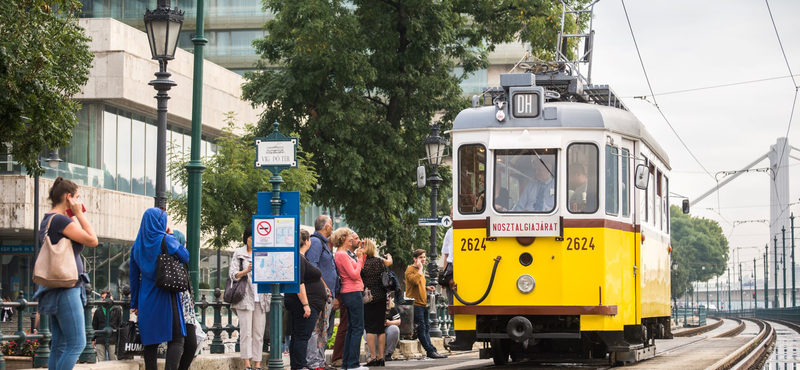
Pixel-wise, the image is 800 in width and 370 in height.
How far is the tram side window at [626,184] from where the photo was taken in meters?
13.4

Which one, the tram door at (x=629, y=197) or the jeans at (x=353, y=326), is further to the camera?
the tram door at (x=629, y=197)

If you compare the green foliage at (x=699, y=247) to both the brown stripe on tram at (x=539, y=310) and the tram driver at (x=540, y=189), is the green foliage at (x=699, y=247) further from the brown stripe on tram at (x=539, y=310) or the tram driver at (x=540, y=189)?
the brown stripe on tram at (x=539, y=310)

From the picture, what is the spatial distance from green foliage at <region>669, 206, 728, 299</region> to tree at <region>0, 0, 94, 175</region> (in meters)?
121

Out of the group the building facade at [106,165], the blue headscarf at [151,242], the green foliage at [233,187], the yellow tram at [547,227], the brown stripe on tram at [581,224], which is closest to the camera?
the blue headscarf at [151,242]

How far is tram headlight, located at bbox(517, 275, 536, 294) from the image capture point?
12688 mm

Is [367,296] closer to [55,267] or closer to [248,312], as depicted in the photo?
[248,312]

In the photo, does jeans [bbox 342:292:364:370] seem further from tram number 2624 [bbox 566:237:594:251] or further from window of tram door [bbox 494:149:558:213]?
tram number 2624 [bbox 566:237:594:251]

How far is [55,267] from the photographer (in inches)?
314

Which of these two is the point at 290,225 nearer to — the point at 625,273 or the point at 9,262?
the point at 625,273

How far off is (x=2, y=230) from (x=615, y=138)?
26.7 meters

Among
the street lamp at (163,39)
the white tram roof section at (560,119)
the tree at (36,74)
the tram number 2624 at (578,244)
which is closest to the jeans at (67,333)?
the street lamp at (163,39)

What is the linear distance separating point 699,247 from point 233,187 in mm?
125187

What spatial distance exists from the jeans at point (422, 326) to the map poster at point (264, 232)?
621cm

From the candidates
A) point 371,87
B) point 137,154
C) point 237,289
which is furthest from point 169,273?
point 137,154
